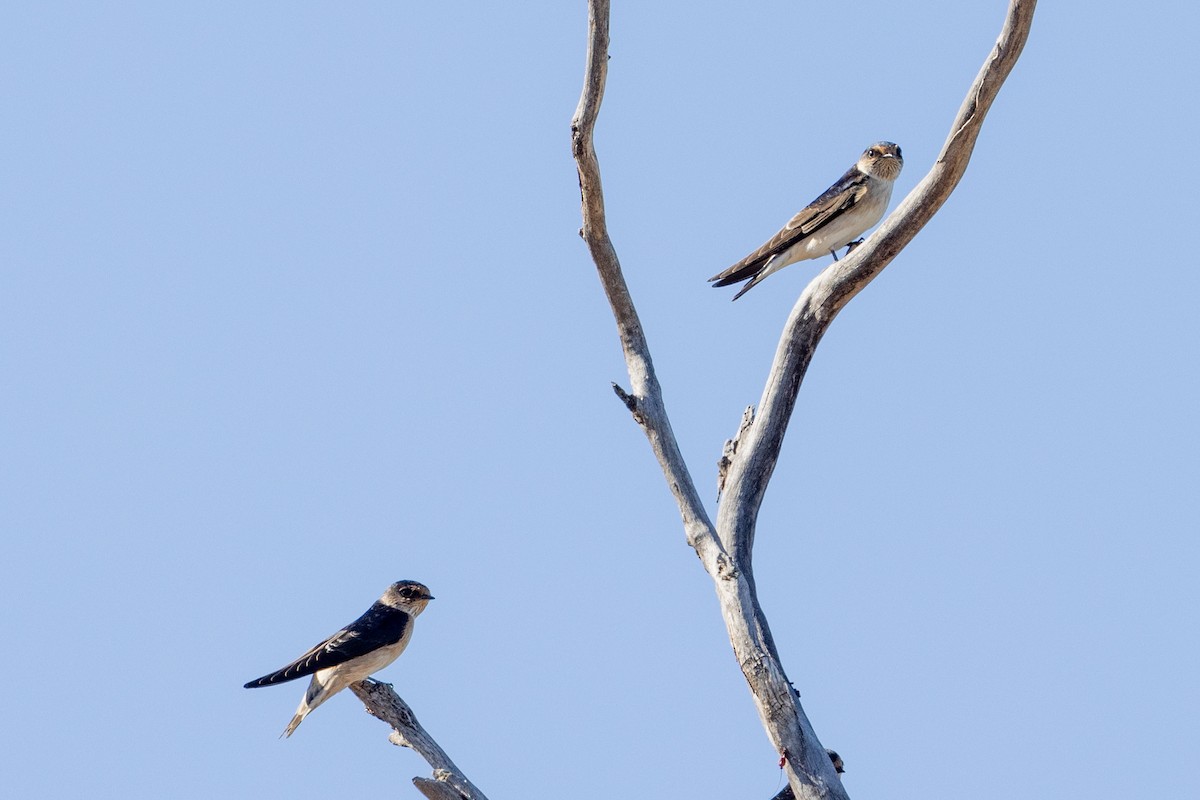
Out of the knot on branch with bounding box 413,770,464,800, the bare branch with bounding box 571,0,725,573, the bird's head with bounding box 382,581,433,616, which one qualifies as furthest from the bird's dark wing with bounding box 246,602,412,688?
the bare branch with bounding box 571,0,725,573

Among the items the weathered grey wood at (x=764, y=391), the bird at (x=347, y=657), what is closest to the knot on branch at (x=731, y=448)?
the weathered grey wood at (x=764, y=391)

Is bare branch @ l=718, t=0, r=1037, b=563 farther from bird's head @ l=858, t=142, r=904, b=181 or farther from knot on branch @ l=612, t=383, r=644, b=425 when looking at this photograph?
bird's head @ l=858, t=142, r=904, b=181

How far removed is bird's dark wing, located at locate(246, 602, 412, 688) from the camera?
12.1 m

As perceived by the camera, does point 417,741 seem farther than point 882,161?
No

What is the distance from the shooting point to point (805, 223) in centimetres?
1195

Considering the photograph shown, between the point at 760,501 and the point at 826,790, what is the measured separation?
1.96m

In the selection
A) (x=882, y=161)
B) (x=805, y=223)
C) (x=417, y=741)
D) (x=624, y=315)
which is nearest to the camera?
(x=417, y=741)

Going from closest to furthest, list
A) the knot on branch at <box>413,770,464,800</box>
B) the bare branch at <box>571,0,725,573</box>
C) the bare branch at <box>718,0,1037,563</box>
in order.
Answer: the knot on branch at <box>413,770,464,800</box> → the bare branch at <box>571,0,725,573</box> → the bare branch at <box>718,0,1037,563</box>

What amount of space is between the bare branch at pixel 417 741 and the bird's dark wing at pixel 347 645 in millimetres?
419

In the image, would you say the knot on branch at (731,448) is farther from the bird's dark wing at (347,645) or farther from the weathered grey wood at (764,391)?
the bird's dark wing at (347,645)

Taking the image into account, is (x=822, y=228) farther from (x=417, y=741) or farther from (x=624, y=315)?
(x=417, y=741)

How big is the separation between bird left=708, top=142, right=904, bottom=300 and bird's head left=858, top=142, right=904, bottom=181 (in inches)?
5.0

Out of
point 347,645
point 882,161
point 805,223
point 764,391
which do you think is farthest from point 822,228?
point 347,645

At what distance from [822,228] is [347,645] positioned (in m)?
4.67
